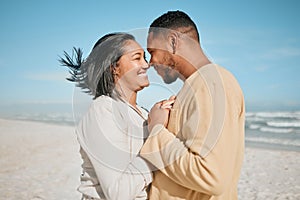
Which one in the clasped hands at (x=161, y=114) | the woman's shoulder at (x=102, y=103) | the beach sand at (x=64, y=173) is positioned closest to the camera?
the clasped hands at (x=161, y=114)

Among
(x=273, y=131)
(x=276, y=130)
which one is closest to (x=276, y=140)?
(x=273, y=131)

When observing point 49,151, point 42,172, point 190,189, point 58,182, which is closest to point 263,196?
point 58,182

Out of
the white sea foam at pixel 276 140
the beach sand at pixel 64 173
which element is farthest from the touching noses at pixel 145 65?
the white sea foam at pixel 276 140

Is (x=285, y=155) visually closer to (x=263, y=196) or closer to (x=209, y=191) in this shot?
(x=263, y=196)

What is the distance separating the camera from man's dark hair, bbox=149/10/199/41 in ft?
5.67

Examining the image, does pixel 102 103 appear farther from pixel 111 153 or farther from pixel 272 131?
pixel 272 131

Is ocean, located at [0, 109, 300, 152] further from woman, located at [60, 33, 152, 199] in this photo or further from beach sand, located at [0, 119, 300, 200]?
woman, located at [60, 33, 152, 199]

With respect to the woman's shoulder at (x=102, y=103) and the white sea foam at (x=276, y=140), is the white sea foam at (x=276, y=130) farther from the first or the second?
the woman's shoulder at (x=102, y=103)

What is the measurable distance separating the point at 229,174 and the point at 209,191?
4.4 inches

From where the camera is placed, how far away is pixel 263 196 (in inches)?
272

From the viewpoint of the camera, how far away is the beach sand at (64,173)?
695cm

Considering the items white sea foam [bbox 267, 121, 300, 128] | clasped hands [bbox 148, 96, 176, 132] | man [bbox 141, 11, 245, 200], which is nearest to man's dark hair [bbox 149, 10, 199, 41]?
man [bbox 141, 11, 245, 200]

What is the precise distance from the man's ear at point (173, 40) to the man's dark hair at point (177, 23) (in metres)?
0.03

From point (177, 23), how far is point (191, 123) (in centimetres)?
47
